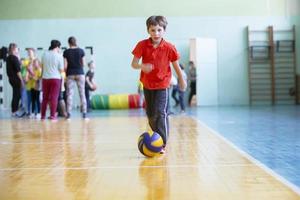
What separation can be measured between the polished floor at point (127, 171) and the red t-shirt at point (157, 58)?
0.71 metres

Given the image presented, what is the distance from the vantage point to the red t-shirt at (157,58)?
198 inches

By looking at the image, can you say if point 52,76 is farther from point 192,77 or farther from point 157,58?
point 192,77

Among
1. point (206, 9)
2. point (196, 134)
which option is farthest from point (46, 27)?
point (196, 134)

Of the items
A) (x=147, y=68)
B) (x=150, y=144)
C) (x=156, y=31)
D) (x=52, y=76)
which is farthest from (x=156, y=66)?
(x=52, y=76)

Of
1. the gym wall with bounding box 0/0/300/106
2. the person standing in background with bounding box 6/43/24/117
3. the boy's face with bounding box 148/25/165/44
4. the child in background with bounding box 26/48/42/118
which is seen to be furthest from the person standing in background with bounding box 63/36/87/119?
the gym wall with bounding box 0/0/300/106

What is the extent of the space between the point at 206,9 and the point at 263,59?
258 centimetres

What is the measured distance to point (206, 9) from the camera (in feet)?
57.6

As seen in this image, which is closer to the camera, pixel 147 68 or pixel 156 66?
pixel 147 68

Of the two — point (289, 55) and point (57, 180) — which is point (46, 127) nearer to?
point (57, 180)

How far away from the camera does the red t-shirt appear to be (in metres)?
5.04

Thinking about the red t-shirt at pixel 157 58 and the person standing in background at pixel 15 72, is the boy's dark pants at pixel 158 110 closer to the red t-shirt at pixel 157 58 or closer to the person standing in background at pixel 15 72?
the red t-shirt at pixel 157 58

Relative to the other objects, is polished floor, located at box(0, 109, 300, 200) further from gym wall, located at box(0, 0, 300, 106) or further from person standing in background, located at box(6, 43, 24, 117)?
gym wall, located at box(0, 0, 300, 106)

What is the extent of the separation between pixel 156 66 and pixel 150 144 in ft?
2.60

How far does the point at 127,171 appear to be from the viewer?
402 cm
